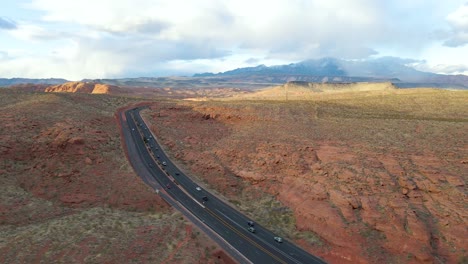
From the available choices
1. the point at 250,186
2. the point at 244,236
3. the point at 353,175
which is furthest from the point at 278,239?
the point at 353,175

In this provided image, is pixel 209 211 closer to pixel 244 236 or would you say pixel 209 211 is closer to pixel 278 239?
pixel 244 236

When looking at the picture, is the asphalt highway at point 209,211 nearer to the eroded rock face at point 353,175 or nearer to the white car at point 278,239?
the white car at point 278,239

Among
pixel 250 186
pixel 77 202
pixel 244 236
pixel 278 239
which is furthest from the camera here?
pixel 250 186

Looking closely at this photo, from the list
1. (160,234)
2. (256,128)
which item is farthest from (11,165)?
(256,128)

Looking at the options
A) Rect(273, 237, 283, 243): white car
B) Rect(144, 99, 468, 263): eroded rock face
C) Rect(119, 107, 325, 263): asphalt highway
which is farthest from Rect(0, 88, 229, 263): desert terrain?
Rect(144, 99, 468, 263): eroded rock face

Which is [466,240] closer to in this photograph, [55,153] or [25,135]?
[55,153]

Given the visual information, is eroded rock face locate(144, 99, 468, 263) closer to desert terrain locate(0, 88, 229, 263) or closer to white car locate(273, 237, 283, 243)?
white car locate(273, 237, 283, 243)
